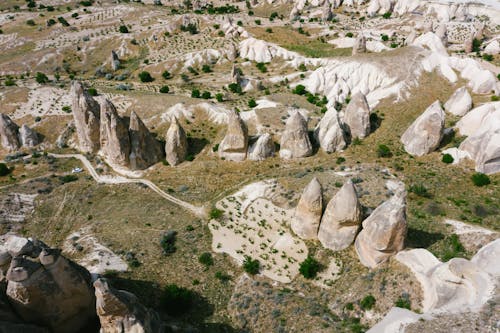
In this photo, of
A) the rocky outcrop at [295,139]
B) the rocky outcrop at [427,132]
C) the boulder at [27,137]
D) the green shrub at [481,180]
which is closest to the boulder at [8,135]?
the boulder at [27,137]

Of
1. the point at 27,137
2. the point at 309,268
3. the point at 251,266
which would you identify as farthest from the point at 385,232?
the point at 27,137

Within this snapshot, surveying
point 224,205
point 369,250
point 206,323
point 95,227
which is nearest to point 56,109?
point 95,227

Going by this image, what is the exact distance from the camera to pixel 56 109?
73.1 meters

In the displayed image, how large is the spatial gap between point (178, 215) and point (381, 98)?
49.4 m

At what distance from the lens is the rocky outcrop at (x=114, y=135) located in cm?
5641

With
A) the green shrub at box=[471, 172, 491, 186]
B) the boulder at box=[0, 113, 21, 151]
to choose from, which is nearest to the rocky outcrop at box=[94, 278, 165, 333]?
the green shrub at box=[471, 172, 491, 186]

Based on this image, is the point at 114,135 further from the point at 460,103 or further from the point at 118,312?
the point at 460,103

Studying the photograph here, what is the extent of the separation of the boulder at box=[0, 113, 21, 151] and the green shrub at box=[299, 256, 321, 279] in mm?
64556

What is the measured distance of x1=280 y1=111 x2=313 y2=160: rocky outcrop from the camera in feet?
184

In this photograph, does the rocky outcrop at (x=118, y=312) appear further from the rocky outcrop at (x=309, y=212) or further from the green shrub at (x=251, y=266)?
the rocky outcrop at (x=309, y=212)

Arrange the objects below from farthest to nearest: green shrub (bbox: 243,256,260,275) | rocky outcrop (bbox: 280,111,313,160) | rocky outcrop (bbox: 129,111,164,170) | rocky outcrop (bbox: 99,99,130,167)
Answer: rocky outcrop (bbox: 129,111,164,170), rocky outcrop (bbox: 99,99,130,167), rocky outcrop (bbox: 280,111,313,160), green shrub (bbox: 243,256,260,275)

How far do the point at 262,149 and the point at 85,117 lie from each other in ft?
117

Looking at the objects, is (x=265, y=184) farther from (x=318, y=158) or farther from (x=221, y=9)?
(x=221, y=9)

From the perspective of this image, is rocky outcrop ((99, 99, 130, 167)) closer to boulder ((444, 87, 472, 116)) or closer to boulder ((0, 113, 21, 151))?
boulder ((0, 113, 21, 151))
